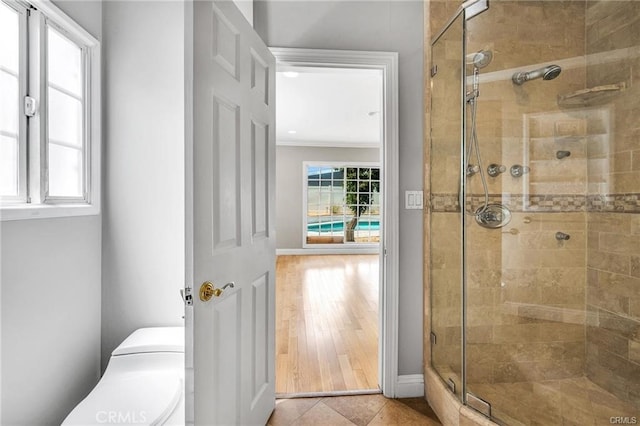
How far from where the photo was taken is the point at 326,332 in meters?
2.80

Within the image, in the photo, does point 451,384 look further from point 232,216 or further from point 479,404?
point 232,216

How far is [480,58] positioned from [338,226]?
590cm

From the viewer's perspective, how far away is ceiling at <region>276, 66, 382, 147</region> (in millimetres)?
3367

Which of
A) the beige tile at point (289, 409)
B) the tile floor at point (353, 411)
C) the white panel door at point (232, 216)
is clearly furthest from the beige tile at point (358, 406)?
the white panel door at point (232, 216)

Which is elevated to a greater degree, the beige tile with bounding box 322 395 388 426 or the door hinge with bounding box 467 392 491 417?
the door hinge with bounding box 467 392 491 417

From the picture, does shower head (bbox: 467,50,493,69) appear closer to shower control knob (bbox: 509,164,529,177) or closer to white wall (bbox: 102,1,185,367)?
shower control knob (bbox: 509,164,529,177)

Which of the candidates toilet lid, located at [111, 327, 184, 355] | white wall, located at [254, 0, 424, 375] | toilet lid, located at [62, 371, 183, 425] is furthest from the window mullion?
white wall, located at [254, 0, 424, 375]

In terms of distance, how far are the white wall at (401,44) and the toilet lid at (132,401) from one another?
4.18 ft

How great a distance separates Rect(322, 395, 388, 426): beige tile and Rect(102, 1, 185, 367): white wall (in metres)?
1.06

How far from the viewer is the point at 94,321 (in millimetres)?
1786

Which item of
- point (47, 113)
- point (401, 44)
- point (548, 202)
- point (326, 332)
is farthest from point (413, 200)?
point (47, 113)

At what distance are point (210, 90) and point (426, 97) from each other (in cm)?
133

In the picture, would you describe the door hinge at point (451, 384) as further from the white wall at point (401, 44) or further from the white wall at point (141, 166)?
the white wall at point (141, 166)

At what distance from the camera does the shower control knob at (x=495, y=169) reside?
169cm
